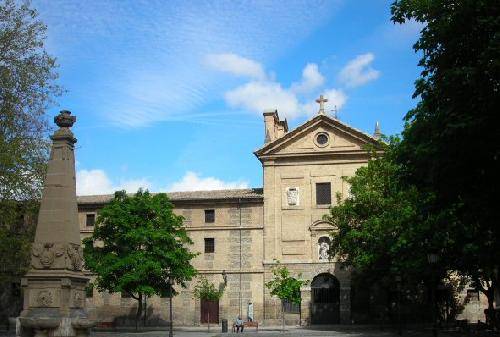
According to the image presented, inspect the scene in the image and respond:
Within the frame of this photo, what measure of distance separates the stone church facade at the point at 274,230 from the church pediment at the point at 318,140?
0.07 meters

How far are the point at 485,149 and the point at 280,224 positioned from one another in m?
29.2

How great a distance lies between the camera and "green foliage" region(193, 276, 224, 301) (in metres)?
40.8

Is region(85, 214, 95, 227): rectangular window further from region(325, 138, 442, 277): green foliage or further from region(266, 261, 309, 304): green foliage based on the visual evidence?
region(325, 138, 442, 277): green foliage

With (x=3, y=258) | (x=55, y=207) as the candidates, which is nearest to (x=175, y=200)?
(x=3, y=258)

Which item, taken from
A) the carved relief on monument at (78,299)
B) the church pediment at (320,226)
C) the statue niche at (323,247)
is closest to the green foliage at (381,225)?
the church pediment at (320,226)

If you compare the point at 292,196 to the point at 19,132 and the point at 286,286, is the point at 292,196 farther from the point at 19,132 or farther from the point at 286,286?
the point at 19,132

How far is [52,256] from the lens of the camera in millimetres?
13586

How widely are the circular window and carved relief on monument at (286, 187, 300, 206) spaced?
3725mm

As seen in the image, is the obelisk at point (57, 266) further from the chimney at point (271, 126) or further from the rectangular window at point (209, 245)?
the chimney at point (271, 126)

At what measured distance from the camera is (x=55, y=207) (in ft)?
46.0

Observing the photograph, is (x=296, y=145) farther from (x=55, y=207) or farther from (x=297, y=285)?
(x=55, y=207)

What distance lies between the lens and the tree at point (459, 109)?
13.4 meters

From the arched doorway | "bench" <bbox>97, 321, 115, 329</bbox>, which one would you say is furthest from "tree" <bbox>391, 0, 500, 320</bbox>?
"bench" <bbox>97, 321, 115, 329</bbox>

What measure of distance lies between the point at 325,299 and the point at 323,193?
24.6 ft
